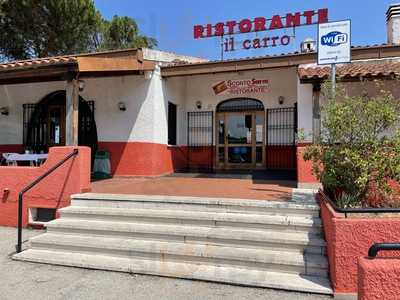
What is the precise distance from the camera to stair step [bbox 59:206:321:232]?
540cm

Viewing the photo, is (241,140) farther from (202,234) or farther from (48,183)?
(202,234)

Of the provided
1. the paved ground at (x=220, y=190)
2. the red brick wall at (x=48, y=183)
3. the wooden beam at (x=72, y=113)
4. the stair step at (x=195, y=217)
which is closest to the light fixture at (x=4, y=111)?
the wooden beam at (x=72, y=113)

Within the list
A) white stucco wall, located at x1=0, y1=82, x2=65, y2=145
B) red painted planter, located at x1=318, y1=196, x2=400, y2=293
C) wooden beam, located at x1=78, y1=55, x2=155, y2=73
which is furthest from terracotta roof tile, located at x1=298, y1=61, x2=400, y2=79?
white stucco wall, located at x1=0, y1=82, x2=65, y2=145

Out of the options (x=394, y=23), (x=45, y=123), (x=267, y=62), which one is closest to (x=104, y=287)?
(x=267, y=62)

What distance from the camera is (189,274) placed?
4.81m

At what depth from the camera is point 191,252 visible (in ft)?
16.9

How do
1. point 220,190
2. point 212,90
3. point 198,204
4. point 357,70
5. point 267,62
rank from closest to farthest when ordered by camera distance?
1. point 198,204
2. point 220,190
3. point 357,70
4. point 267,62
5. point 212,90

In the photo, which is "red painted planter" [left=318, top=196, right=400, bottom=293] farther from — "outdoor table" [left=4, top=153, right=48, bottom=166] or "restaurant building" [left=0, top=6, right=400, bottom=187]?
"outdoor table" [left=4, top=153, right=48, bottom=166]

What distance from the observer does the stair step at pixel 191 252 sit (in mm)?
4723

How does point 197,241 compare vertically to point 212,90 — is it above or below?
below

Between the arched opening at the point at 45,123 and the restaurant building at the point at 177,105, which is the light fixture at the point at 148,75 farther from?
the arched opening at the point at 45,123

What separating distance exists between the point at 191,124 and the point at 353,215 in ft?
31.9

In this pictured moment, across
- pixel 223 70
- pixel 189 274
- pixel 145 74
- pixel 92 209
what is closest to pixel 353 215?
pixel 189 274

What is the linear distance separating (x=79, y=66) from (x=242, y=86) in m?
6.28
